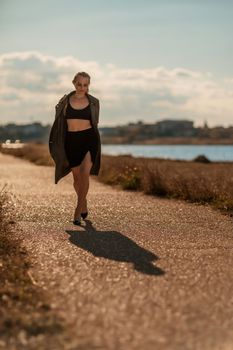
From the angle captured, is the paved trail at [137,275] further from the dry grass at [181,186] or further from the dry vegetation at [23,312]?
the dry grass at [181,186]

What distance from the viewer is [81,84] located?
844 cm

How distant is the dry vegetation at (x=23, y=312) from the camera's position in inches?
140

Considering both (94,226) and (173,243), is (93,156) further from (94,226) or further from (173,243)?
(173,243)

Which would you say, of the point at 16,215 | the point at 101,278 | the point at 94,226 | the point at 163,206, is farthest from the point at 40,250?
the point at 163,206

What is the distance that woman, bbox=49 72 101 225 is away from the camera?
8633 mm

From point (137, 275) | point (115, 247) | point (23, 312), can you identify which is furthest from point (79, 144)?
point (23, 312)

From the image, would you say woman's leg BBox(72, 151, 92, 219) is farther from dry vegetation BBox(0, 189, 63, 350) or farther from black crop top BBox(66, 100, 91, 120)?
dry vegetation BBox(0, 189, 63, 350)

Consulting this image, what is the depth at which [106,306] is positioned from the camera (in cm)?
429

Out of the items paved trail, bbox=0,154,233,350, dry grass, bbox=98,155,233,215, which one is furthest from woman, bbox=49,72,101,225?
dry grass, bbox=98,155,233,215

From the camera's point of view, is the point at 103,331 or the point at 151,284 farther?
the point at 151,284

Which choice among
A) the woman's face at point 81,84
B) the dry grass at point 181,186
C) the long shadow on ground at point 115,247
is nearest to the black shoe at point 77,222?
the long shadow on ground at point 115,247

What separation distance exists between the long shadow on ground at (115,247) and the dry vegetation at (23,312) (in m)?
0.97

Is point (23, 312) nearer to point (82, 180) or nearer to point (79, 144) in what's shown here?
point (82, 180)

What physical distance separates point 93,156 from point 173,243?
2.24m
